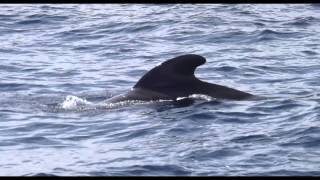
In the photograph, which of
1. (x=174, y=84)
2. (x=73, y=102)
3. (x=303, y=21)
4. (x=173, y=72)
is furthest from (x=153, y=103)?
(x=303, y=21)

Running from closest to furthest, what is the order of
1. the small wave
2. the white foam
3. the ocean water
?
the ocean water < the white foam < the small wave

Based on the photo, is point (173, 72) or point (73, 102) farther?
point (73, 102)

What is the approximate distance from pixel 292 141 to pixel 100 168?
8.93 feet

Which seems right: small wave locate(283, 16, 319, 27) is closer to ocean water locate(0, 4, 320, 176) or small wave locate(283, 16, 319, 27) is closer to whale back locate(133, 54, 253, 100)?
ocean water locate(0, 4, 320, 176)

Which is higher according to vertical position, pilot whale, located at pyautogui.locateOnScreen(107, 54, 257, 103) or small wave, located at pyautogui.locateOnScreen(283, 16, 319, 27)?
pilot whale, located at pyautogui.locateOnScreen(107, 54, 257, 103)

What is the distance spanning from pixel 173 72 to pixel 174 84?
0.25 meters

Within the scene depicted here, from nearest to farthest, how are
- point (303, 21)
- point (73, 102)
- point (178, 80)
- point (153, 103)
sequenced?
point (153, 103) < point (178, 80) < point (73, 102) < point (303, 21)

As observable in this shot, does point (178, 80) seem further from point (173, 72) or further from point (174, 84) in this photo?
point (173, 72)

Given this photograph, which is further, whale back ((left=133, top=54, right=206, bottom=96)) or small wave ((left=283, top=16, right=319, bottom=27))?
small wave ((left=283, top=16, right=319, bottom=27))

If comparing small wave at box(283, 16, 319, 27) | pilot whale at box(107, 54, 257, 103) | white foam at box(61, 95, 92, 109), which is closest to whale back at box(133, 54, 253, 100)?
pilot whale at box(107, 54, 257, 103)

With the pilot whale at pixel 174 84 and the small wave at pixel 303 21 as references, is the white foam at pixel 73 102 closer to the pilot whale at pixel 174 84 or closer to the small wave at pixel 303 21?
the pilot whale at pixel 174 84

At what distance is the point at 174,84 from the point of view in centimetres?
1298

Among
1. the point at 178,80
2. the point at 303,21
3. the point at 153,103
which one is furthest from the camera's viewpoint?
the point at 303,21

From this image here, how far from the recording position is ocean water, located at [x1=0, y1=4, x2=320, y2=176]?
9094mm
